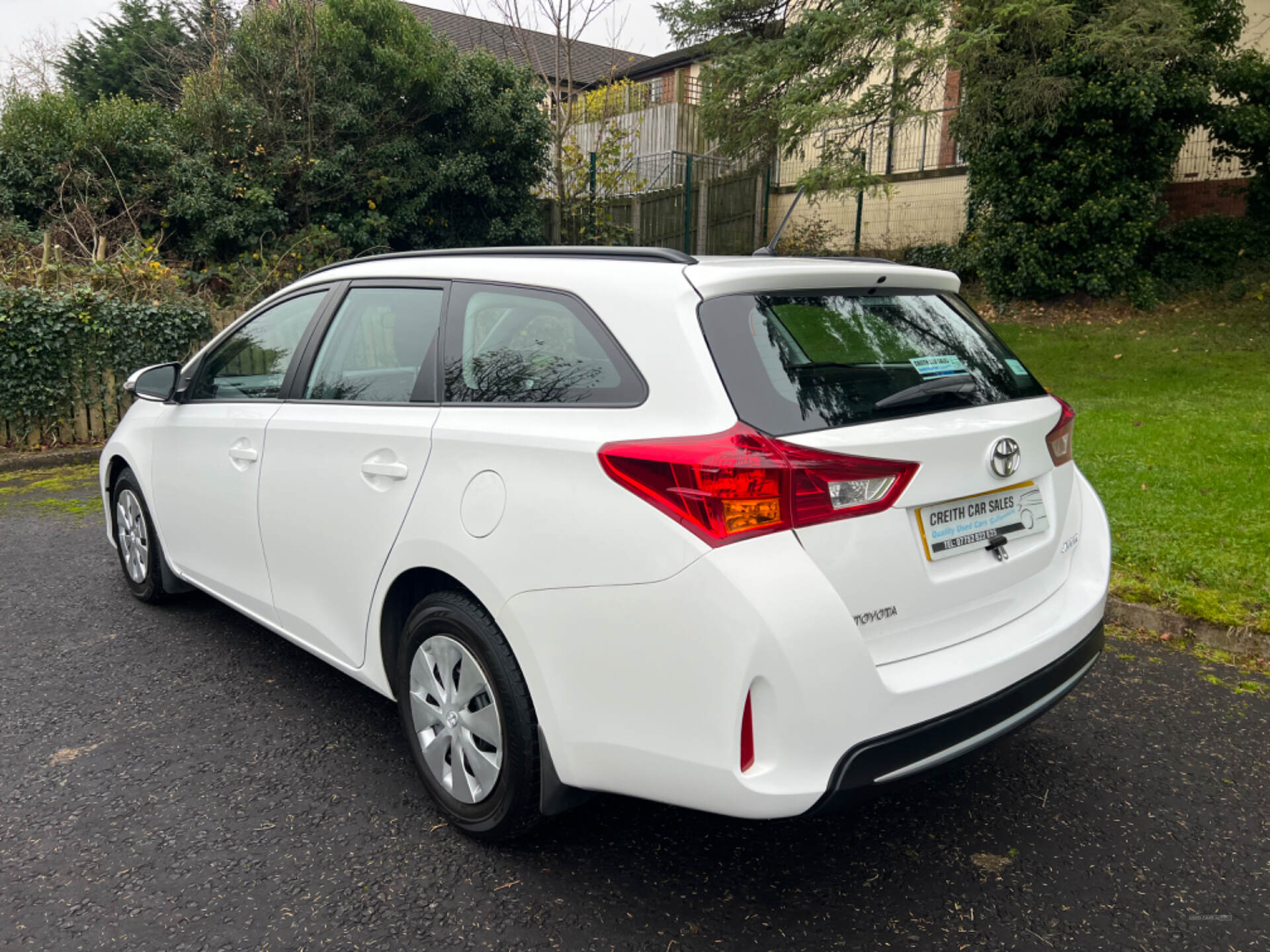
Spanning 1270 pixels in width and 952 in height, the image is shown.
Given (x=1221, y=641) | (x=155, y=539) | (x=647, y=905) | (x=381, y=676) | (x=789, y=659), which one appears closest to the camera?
(x=789, y=659)

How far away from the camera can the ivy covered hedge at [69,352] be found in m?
8.62

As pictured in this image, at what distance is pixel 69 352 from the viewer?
353 inches

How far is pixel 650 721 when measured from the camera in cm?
216

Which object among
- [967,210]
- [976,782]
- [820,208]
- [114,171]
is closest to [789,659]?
[976,782]

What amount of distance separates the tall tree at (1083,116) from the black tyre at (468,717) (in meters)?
12.2

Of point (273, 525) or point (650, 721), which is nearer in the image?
point (650, 721)

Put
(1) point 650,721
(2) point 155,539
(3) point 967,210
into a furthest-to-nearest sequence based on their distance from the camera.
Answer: (3) point 967,210 → (2) point 155,539 → (1) point 650,721

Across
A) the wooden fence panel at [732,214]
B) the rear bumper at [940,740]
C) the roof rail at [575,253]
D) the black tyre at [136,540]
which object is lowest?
the black tyre at [136,540]

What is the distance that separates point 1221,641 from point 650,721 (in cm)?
318

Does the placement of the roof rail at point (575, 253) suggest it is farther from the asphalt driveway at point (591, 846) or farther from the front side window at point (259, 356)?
the asphalt driveway at point (591, 846)

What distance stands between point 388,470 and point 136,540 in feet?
8.78

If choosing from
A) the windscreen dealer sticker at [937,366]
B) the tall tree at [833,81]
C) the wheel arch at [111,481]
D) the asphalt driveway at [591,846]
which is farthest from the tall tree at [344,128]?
the windscreen dealer sticker at [937,366]

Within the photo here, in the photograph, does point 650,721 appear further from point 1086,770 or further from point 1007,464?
point 1086,770

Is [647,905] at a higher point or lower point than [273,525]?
lower
